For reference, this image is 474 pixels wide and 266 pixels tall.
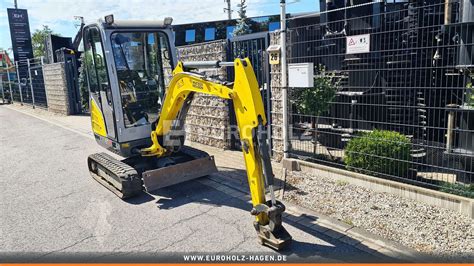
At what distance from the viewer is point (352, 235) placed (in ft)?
14.1

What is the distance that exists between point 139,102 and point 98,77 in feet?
2.62

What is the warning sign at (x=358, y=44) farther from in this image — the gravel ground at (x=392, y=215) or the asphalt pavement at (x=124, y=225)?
the asphalt pavement at (x=124, y=225)

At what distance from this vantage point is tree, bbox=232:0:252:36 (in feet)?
81.0

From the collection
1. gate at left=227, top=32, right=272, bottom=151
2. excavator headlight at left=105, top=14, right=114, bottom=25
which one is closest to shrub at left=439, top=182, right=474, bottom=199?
gate at left=227, top=32, right=272, bottom=151

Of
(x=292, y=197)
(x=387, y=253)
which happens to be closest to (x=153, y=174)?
(x=292, y=197)

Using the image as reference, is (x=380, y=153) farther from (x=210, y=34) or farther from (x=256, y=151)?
(x=210, y=34)

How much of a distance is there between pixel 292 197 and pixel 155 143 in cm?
246

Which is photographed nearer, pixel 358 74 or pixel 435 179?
pixel 435 179

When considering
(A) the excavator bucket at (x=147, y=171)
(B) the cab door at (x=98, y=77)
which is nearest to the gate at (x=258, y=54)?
(A) the excavator bucket at (x=147, y=171)

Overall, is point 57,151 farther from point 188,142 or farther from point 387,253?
point 387,253

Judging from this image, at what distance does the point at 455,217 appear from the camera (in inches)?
175

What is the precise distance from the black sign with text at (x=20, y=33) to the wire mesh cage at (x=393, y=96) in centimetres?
2328

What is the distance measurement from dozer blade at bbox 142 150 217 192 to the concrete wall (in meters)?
12.8

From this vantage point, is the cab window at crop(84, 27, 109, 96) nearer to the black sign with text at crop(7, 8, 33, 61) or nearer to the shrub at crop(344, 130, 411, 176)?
the shrub at crop(344, 130, 411, 176)
